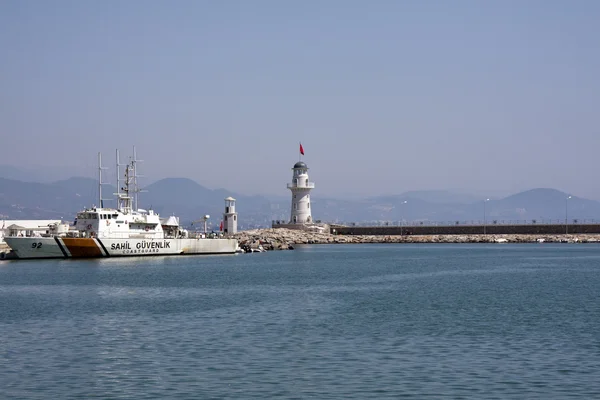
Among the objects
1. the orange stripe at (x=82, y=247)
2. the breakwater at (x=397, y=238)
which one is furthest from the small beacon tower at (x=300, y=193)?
the orange stripe at (x=82, y=247)

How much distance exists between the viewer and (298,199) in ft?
390

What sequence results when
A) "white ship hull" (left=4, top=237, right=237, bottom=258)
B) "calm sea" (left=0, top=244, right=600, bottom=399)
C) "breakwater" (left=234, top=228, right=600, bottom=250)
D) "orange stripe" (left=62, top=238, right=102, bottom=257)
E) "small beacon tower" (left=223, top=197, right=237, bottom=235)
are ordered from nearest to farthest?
"calm sea" (left=0, top=244, right=600, bottom=399) → "white ship hull" (left=4, top=237, right=237, bottom=258) → "orange stripe" (left=62, top=238, right=102, bottom=257) → "small beacon tower" (left=223, top=197, right=237, bottom=235) → "breakwater" (left=234, top=228, right=600, bottom=250)

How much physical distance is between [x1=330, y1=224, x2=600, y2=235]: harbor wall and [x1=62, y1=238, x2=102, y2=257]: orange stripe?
6778 centimetres

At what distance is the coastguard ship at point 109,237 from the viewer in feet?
204

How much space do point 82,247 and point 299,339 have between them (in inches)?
1659

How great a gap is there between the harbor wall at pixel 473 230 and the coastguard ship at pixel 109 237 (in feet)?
192

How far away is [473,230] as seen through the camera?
12688 cm

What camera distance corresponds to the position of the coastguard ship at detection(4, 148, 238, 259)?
204 ft

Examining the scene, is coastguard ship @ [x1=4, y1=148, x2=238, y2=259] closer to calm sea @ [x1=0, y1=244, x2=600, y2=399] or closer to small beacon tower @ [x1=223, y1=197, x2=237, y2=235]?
calm sea @ [x1=0, y1=244, x2=600, y2=399]

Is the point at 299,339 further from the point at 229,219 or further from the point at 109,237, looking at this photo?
the point at 229,219

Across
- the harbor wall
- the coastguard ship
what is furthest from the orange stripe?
the harbor wall

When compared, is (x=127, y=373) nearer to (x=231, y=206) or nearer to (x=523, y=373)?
(x=523, y=373)

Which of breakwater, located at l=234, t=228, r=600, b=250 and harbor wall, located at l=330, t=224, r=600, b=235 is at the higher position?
harbor wall, located at l=330, t=224, r=600, b=235

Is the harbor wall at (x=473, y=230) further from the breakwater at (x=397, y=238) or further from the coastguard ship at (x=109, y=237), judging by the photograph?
the coastguard ship at (x=109, y=237)
